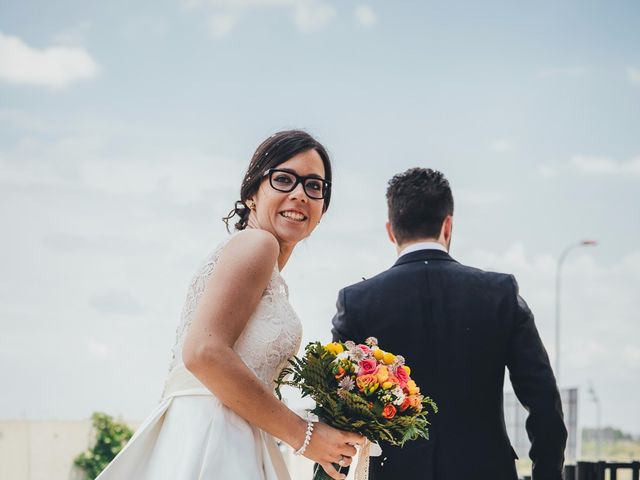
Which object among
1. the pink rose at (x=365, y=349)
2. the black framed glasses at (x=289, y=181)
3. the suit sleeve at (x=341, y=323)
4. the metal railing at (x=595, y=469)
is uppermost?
the black framed glasses at (x=289, y=181)

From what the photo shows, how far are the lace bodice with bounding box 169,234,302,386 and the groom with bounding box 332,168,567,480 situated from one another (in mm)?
795

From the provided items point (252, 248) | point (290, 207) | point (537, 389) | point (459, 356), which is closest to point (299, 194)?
point (290, 207)

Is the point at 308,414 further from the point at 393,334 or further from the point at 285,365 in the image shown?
the point at 393,334

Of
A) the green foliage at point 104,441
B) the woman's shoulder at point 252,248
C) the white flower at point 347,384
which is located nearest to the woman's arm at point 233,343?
the woman's shoulder at point 252,248

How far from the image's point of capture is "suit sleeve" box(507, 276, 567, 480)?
144 inches

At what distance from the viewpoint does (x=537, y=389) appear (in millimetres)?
3648

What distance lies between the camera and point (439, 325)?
3.63 m

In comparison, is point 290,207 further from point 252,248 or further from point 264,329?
point 264,329

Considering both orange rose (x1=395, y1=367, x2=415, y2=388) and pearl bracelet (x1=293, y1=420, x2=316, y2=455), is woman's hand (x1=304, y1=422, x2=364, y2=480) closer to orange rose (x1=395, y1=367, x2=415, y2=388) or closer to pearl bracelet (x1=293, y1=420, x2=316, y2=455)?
pearl bracelet (x1=293, y1=420, x2=316, y2=455)

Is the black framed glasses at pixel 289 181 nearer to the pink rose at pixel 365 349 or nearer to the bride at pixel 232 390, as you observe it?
the bride at pixel 232 390

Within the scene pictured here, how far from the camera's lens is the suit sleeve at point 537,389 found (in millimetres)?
3650

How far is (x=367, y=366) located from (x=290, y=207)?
614 millimetres

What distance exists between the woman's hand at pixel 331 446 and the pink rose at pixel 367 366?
0.21 m

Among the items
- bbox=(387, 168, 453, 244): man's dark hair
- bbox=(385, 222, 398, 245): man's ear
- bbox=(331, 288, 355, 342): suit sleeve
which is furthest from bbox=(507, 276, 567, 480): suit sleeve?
bbox=(331, 288, 355, 342): suit sleeve
